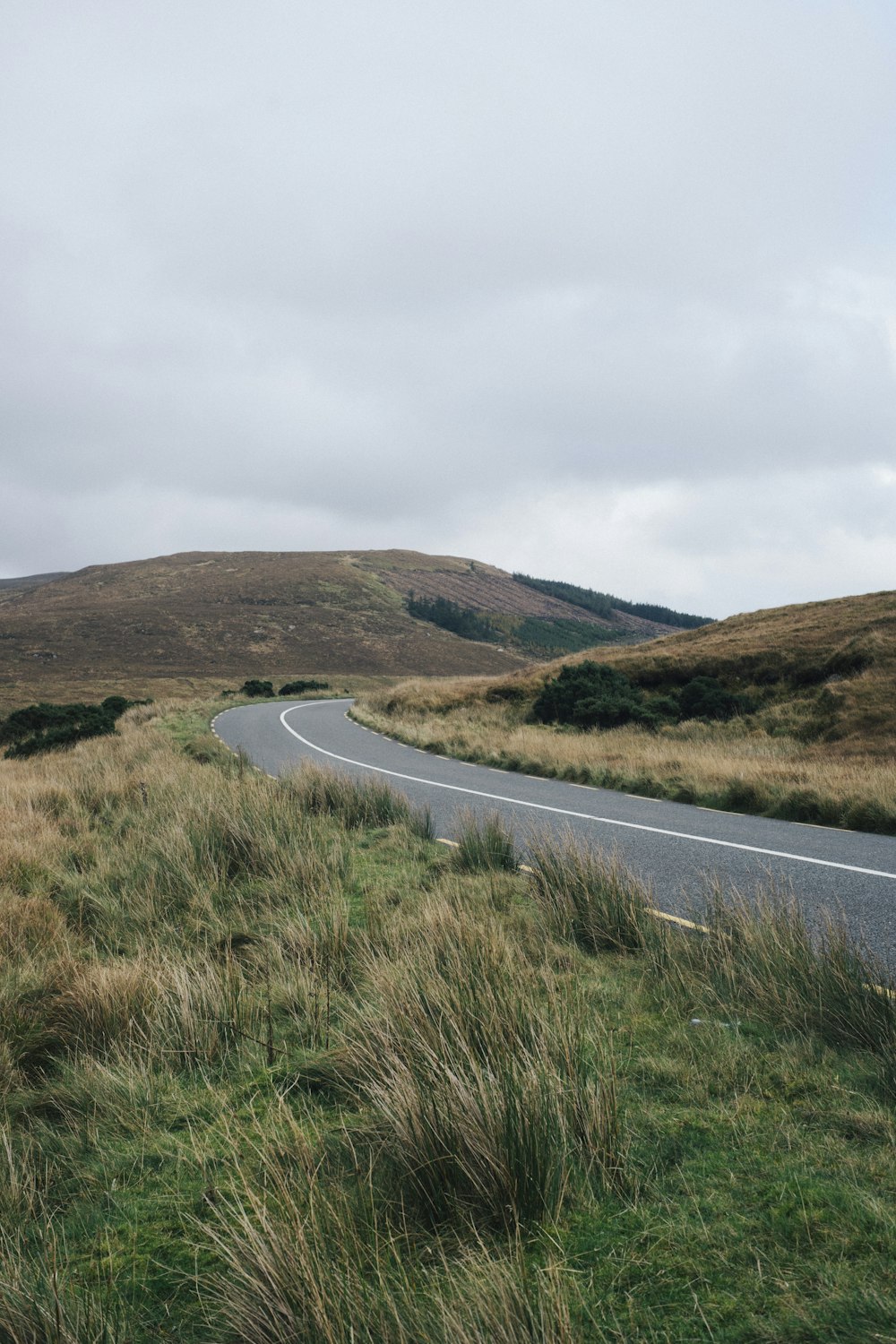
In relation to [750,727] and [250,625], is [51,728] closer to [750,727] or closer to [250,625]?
[750,727]

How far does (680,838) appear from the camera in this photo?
923cm

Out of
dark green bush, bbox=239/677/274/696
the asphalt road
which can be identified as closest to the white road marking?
the asphalt road

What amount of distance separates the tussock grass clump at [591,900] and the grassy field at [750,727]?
582cm

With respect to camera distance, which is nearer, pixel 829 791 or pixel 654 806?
pixel 829 791

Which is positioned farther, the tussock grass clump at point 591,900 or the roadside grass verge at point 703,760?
the roadside grass verge at point 703,760

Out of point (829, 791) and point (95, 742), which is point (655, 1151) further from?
point (95, 742)

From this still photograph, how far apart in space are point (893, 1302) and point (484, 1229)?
1.06m

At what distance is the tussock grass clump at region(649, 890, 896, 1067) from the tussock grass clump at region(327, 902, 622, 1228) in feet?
3.23

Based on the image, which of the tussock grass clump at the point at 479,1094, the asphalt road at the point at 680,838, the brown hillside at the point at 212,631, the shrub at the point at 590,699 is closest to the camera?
the tussock grass clump at the point at 479,1094

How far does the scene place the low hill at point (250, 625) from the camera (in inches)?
2879

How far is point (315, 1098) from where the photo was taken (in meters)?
3.22

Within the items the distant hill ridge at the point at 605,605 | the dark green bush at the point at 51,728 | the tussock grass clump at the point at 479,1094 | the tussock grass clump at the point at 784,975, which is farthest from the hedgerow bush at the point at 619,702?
the distant hill ridge at the point at 605,605

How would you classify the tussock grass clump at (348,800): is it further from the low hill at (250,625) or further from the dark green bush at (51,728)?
the low hill at (250,625)

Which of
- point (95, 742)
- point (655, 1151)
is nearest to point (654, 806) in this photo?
point (655, 1151)
